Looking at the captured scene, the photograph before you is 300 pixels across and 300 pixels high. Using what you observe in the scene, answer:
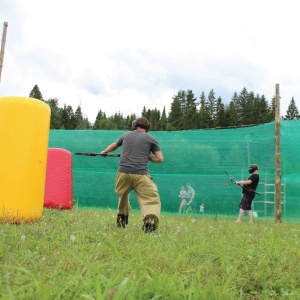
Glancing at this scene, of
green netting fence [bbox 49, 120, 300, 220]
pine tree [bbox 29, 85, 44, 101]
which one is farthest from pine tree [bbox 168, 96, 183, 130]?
Result: green netting fence [bbox 49, 120, 300, 220]

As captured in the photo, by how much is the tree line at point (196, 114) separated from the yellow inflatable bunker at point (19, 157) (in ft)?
194

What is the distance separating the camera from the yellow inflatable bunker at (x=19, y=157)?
16.4 ft

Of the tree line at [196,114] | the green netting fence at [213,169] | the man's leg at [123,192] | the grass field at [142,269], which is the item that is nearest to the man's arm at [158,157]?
the man's leg at [123,192]

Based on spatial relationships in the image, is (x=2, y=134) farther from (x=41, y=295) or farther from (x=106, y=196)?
(x=106, y=196)

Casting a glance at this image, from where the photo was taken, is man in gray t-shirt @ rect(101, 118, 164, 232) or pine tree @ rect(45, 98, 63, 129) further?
pine tree @ rect(45, 98, 63, 129)

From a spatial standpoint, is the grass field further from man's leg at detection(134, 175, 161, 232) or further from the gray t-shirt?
the gray t-shirt

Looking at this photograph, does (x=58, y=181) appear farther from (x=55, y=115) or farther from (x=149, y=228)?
(x=55, y=115)

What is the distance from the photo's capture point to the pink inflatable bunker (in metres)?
8.20

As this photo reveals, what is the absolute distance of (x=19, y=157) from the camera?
16.4ft

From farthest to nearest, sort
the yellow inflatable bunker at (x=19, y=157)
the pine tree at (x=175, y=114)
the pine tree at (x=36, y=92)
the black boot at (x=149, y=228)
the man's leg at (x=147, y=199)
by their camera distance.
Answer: the pine tree at (x=175, y=114)
the pine tree at (x=36, y=92)
the yellow inflatable bunker at (x=19, y=157)
the man's leg at (x=147, y=199)
the black boot at (x=149, y=228)

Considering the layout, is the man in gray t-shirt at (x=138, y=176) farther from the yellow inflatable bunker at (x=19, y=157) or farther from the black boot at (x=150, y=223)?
the yellow inflatable bunker at (x=19, y=157)

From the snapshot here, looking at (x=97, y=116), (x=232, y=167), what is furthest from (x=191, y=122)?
(x=232, y=167)

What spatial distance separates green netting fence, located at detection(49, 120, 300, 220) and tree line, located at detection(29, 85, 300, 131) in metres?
54.0

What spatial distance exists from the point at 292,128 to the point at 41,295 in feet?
29.8
